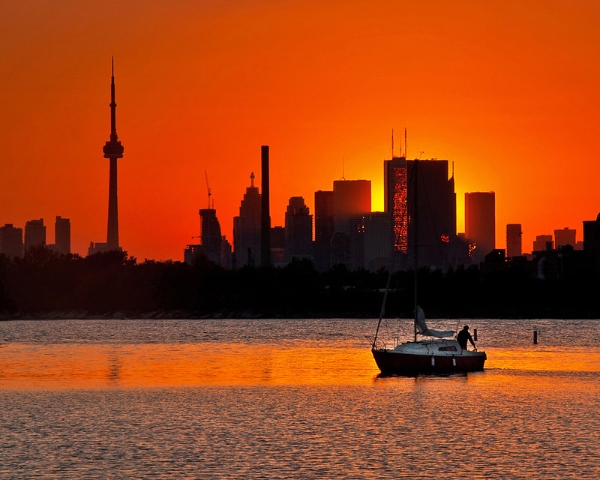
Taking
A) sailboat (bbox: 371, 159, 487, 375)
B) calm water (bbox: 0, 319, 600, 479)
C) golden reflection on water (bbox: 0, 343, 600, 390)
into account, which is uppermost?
sailboat (bbox: 371, 159, 487, 375)

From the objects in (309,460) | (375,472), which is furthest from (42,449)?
(375,472)

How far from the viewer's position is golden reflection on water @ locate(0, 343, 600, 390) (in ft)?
346

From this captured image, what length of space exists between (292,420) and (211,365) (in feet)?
176

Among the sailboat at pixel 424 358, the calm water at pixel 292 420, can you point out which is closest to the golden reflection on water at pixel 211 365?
the calm water at pixel 292 420

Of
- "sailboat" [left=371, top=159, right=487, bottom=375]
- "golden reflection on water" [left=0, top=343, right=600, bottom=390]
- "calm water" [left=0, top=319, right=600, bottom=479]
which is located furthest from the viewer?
"golden reflection on water" [left=0, top=343, right=600, bottom=390]

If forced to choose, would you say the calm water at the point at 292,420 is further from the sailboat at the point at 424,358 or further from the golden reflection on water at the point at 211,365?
the sailboat at the point at 424,358

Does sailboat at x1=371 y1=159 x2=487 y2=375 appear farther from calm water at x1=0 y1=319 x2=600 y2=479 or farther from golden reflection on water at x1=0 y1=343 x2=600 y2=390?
golden reflection on water at x1=0 y1=343 x2=600 y2=390

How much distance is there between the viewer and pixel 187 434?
6744 centimetres

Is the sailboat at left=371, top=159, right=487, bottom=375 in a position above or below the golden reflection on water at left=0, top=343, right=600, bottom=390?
above

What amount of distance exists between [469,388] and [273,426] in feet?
92.6

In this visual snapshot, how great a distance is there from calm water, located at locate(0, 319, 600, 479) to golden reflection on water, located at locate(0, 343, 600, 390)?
0.93 ft

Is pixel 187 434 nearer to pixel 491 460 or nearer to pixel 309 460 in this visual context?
pixel 309 460

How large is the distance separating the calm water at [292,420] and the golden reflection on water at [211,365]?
28 cm

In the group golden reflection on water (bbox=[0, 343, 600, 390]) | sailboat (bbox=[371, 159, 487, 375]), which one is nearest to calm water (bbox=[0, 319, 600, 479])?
golden reflection on water (bbox=[0, 343, 600, 390])
